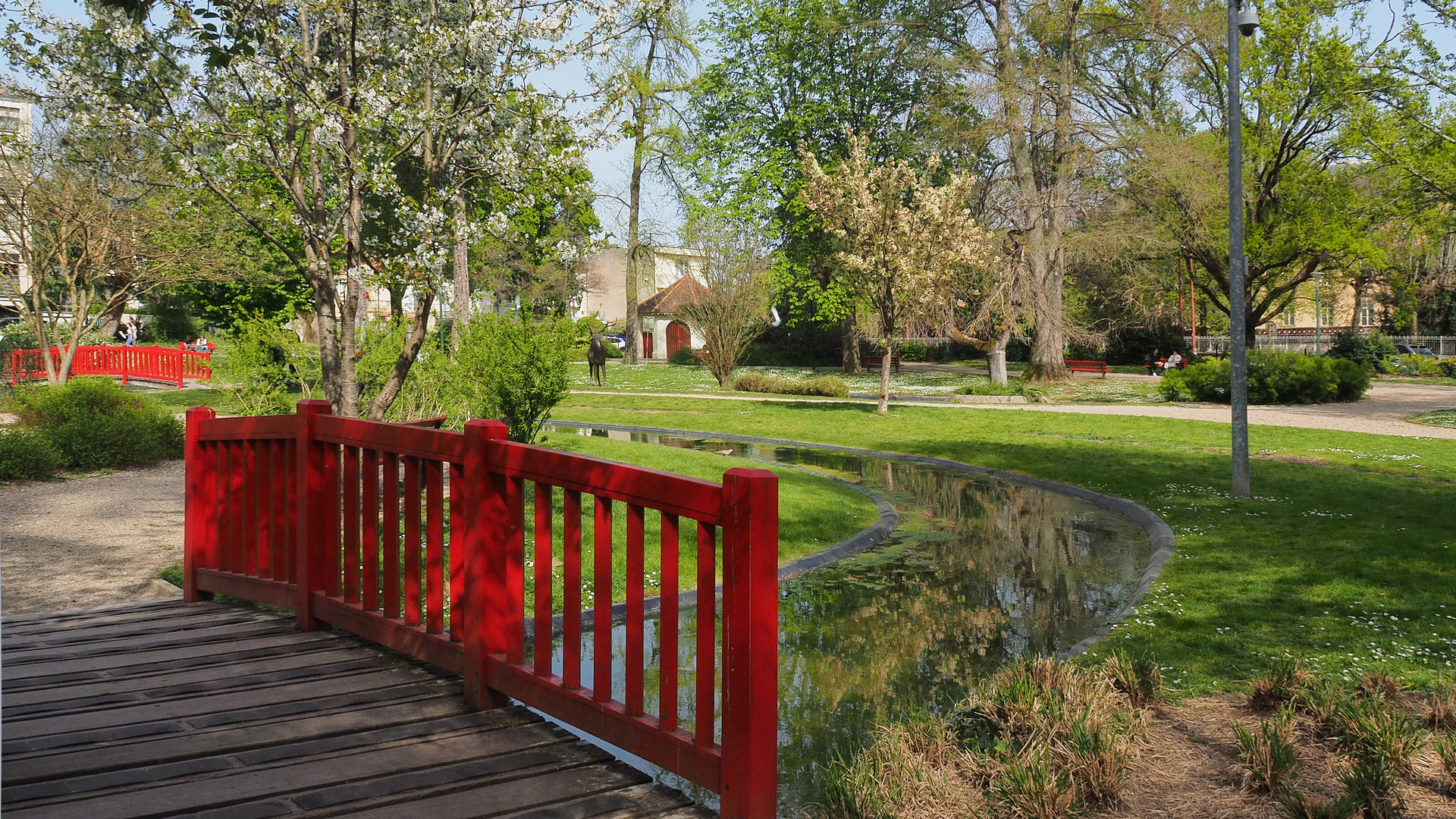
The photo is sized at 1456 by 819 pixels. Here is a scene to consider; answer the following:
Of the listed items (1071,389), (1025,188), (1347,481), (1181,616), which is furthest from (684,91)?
(1181,616)

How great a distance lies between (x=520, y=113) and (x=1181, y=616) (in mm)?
6846

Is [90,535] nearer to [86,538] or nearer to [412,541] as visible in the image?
[86,538]

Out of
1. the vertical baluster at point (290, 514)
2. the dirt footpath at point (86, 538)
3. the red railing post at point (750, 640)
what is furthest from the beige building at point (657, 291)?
the red railing post at point (750, 640)

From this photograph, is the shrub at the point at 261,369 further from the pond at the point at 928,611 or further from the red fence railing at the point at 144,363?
the red fence railing at the point at 144,363

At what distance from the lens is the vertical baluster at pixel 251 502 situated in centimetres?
586

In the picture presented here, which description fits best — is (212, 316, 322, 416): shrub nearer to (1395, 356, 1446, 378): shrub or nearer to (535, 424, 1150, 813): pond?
(535, 424, 1150, 813): pond

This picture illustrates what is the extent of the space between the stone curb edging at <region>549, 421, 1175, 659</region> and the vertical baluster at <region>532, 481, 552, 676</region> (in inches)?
134

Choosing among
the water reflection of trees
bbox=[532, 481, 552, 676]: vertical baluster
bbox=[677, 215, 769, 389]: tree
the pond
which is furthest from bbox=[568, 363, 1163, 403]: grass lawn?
bbox=[532, 481, 552, 676]: vertical baluster

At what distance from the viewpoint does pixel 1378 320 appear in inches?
2623

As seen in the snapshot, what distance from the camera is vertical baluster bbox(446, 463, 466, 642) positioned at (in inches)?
173

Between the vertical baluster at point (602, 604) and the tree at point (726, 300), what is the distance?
29.3 m

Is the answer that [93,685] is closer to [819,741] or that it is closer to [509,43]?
[819,741]

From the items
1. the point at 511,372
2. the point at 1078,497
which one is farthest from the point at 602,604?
the point at 1078,497

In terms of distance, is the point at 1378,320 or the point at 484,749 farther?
the point at 1378,320
